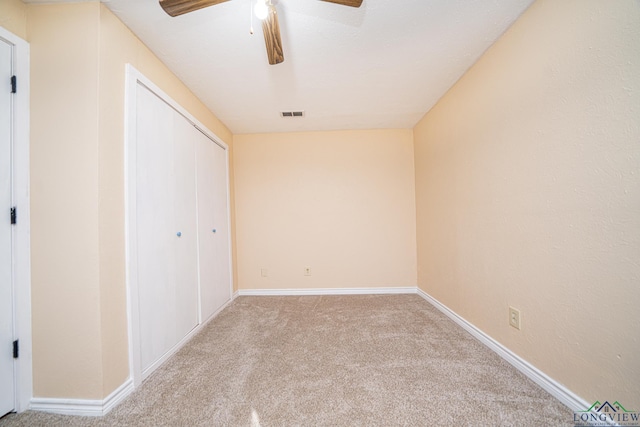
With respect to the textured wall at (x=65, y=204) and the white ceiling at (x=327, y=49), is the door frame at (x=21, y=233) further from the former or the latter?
the white ceiling at (x=327, y=49)

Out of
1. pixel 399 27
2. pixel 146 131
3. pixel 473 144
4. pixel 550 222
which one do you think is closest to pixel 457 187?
pixel 473 144

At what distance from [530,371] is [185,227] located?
261 centimetres

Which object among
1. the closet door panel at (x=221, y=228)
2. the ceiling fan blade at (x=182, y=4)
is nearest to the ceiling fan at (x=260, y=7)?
the ceiling fan blade at (x=182, y=4)

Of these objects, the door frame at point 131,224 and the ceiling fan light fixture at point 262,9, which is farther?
the door frame at point 131,224

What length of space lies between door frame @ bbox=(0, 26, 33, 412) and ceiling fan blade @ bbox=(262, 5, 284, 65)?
1269 millimetres

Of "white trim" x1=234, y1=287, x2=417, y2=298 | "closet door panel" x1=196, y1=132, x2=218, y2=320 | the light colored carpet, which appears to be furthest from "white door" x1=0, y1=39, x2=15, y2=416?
"white trim" x1=234, y1=287, x2=417, y2=298

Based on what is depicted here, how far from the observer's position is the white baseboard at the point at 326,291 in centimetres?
296

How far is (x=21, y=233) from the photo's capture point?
3.79 ft

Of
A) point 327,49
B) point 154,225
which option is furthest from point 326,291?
point 327,49

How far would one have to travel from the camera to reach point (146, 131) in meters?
1.49

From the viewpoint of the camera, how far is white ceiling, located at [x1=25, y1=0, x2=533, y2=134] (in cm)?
127

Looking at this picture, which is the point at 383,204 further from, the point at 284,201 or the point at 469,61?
the point at 469,61

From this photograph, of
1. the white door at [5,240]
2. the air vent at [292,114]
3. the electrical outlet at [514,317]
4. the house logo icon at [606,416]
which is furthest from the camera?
the air vent at [292,114]

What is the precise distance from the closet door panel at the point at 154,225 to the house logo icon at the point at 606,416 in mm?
2364
